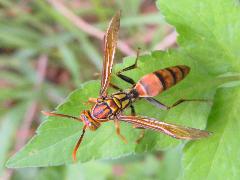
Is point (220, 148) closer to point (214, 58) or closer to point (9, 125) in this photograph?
point (214, 58)

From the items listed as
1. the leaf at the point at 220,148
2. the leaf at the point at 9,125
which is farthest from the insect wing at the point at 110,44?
the leaf at the point at 9,125

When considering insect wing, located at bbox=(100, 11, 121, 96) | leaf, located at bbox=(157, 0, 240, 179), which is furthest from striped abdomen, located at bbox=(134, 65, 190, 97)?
insect wing, located at bbox=(100, 11, 121, 96)

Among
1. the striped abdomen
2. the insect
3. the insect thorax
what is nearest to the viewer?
the insect

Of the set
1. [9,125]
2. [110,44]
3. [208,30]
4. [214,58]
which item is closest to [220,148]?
[214,58]

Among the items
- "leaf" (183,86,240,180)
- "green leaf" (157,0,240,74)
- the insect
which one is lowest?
"leaf" (183,86,240,180)

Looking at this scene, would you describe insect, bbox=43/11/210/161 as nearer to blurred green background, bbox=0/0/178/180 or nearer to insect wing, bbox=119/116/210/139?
insect wing, bbox=119/116/210/139

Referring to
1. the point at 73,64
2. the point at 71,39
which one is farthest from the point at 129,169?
the point at 71,39
